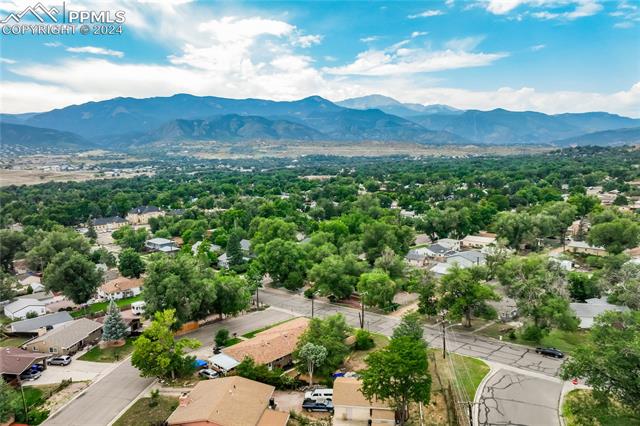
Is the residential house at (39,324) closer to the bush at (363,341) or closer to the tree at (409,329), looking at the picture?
the bush at (363,341)

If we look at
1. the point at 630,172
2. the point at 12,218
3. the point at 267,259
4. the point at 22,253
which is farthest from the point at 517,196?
the point at 12,218

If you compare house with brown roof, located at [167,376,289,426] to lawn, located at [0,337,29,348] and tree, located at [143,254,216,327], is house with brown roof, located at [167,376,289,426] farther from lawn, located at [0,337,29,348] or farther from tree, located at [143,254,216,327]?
lawn, located at [0,337,29,348]

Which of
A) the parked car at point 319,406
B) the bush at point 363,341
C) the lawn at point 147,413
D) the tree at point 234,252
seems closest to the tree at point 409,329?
the bush at point 363,341

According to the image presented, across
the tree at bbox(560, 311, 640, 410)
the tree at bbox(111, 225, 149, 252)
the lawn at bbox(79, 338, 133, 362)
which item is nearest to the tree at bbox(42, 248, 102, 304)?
the lawn at bbox(79, 338, 133, 362)

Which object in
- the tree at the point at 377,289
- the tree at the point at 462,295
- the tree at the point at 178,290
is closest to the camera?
the tree at the point at 178,290

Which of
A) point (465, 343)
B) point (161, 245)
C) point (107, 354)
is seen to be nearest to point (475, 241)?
point (465, 343)

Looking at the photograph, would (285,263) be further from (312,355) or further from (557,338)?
(557,338)
